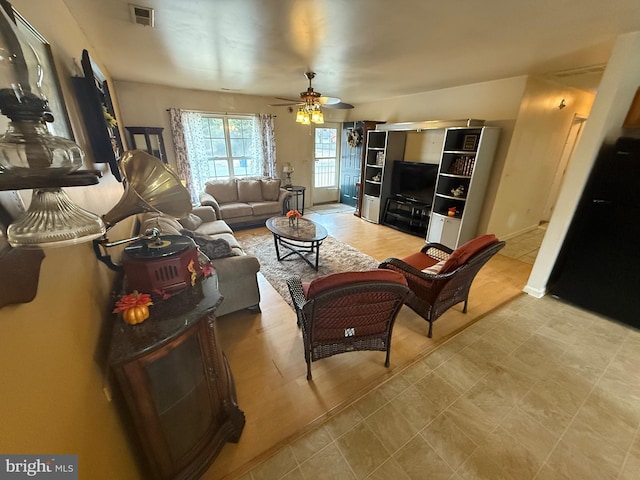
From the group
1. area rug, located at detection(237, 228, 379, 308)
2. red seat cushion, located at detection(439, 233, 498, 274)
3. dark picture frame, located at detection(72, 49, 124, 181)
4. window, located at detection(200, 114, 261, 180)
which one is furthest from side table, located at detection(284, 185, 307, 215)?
red seat cushion, located at detection(439, 233, 498, 274)

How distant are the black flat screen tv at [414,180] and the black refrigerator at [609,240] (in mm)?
2048

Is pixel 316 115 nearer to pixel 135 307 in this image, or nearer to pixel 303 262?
pixel 303 262

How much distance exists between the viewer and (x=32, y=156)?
1.64ft

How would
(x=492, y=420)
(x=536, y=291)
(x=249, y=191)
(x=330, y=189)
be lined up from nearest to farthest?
1. (x=492, y=420)
2. (x=536, y=291)
3. (x=249, y=191)
4. (x=330, y=189)

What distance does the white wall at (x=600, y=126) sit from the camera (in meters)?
2.08

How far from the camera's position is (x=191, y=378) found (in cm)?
116

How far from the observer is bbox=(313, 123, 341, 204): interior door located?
20.7ft

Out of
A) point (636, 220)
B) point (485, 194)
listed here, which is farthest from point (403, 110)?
point (636, 220)

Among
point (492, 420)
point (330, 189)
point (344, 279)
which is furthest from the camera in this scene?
point (330, 189)

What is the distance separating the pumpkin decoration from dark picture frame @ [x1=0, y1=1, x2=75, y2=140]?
0.72 metres

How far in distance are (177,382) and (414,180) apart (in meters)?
4.62

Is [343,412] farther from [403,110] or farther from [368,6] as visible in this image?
[403,110]
